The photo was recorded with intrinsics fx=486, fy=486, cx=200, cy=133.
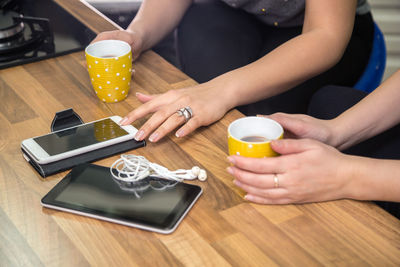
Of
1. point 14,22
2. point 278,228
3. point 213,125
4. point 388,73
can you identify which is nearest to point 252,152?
point 278,228

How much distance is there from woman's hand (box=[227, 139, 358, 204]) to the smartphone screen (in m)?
0.30

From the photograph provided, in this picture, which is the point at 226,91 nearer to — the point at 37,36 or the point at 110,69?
the point at 110,69

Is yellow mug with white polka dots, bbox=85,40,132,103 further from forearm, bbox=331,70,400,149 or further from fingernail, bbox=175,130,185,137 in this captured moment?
forearm, bbox=331,70,400,149

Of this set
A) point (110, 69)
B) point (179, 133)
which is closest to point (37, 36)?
point (110, 69)

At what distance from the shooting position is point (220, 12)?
186cm

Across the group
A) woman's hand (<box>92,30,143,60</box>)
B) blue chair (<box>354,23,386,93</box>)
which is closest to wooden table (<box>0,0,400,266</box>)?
woman's hand (<box>92,30,143,60</box>)

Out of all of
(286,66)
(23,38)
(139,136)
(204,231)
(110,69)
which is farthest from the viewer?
(23,38)

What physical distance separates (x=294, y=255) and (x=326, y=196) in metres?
0.16

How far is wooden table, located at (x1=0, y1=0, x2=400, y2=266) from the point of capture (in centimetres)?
77

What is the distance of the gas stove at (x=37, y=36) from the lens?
1.44m

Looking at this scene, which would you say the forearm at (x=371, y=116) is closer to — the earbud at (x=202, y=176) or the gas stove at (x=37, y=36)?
the earbud at (x=202, y=176)

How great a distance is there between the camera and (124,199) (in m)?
0.88

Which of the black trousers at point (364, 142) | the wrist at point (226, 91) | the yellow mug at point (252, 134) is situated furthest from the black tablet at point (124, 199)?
the black trousers at point (364, 142)

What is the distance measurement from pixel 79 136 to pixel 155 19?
0.68m
